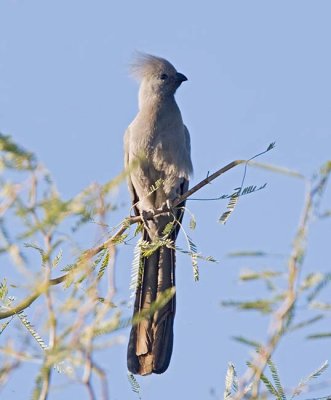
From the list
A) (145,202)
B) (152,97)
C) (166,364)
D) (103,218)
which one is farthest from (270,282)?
(152,97)

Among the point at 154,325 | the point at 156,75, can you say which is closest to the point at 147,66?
the point at 156,75

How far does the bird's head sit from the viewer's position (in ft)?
23.8

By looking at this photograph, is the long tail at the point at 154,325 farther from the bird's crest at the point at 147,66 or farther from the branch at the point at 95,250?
the bird's crest at the point at 147,66

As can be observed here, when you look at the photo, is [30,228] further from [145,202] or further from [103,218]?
[145,202]

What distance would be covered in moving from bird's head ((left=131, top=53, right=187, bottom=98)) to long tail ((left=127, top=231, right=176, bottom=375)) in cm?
168

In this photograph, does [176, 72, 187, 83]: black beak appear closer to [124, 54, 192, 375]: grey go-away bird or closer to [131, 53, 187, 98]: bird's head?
[131, 53, 187, 98]: bird's head

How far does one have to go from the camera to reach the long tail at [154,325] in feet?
17.6

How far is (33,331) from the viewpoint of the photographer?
3139 millimetres

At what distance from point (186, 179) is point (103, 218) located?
3722mm

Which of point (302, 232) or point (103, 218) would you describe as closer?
point (302, 232)

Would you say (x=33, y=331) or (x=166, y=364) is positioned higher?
(x=166, y=364)

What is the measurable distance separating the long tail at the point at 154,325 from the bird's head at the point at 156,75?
1681mm

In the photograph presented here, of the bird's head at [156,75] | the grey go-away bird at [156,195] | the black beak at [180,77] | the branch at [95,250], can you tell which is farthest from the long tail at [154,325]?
the black beak at [180,77]

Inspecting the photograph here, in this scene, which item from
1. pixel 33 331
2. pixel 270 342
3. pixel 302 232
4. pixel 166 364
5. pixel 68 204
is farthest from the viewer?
pixel 166 364
